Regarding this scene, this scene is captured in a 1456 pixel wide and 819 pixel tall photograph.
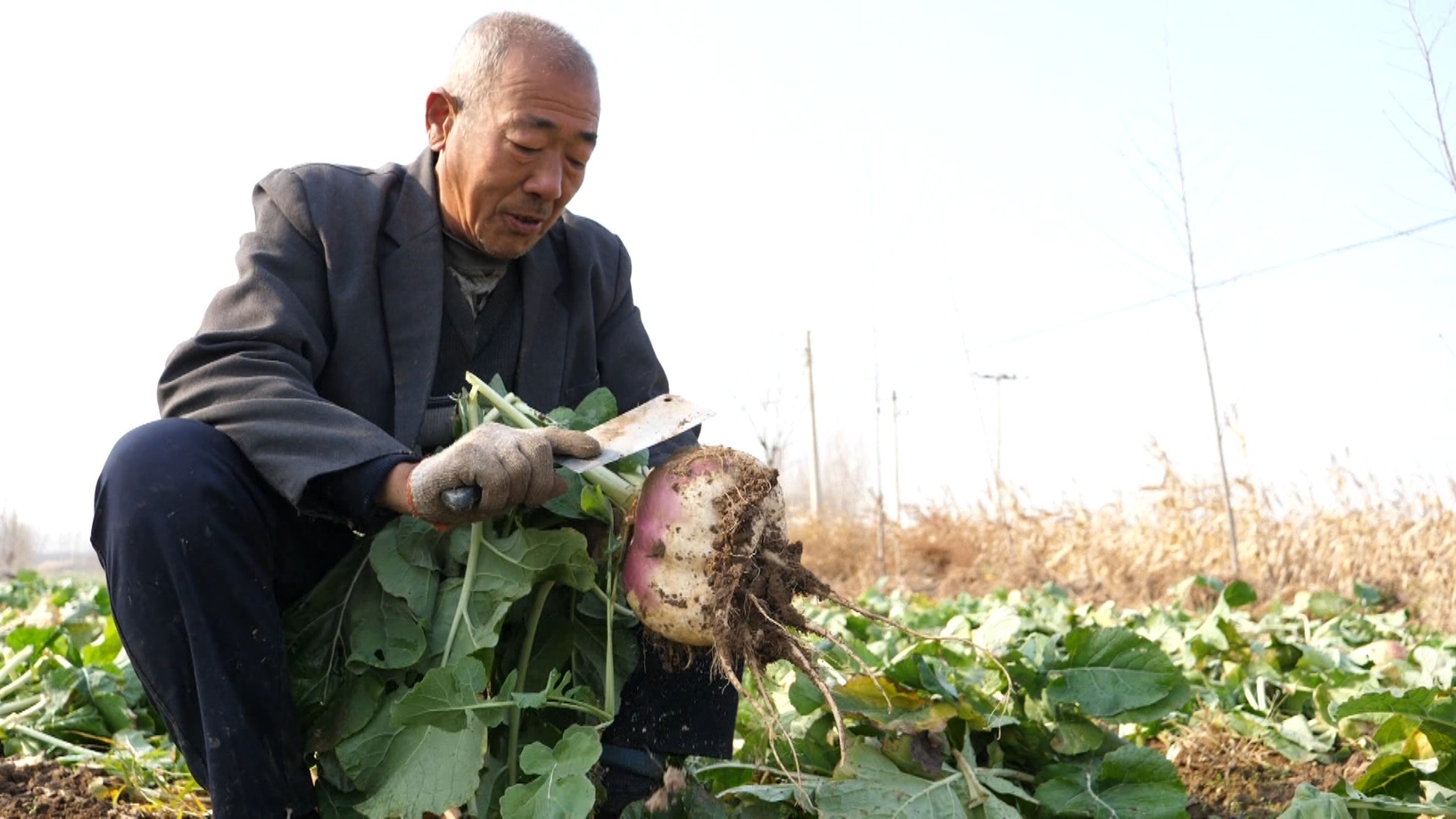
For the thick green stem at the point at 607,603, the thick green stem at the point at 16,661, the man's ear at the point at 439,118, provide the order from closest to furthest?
the thick green stem at the point at 607,603
the man's ear at the point at 439,118
the thick green stem at the point at 16,661

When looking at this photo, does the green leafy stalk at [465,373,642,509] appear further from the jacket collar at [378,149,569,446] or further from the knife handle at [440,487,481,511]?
the knife handle at [440,487,481,511]

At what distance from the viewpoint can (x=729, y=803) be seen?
2125 millimetres

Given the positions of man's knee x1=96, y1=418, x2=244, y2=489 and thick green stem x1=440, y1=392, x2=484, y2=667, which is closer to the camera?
man's knee x1=96, y1=418, x2=244, y2=489

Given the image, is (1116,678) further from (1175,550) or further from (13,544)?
(13,544)

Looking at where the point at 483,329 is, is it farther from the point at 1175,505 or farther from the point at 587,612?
the point at 1175,505

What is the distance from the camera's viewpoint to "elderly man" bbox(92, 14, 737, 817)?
184 centimetres

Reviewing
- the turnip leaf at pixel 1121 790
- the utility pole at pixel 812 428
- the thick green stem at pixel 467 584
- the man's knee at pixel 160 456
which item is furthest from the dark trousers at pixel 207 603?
the utility pole at pixel 812 428

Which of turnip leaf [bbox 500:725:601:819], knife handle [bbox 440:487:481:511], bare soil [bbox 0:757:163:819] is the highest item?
knife handle [bbox 440:487:481:511]

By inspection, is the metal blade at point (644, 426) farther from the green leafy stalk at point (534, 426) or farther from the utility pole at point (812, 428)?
the utility pole at point (812, 428)

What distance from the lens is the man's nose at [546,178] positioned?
2.26 metres

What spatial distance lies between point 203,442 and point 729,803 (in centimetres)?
111

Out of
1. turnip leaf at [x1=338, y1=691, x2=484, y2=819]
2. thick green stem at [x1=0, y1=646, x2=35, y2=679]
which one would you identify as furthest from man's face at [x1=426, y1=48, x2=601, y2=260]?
thick green stem at [x1=0, y1=646, x2=35, y2=679]

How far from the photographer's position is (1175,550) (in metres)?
10.9

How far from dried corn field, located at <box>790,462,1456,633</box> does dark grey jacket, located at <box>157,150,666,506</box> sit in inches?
235
